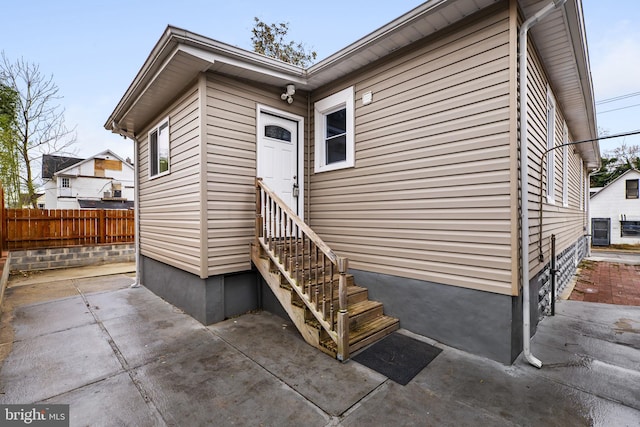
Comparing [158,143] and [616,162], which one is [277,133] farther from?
[616,162]

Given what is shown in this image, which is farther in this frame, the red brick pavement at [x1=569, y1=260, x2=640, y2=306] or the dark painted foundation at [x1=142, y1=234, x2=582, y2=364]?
the red brick pavement at [x1=569, y1=260, x2=640, y2=306]

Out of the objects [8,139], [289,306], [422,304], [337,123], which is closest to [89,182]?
[8,139]

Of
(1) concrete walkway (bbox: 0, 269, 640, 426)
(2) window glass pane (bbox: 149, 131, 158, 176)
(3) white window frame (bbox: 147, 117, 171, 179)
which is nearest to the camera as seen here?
(1) concrete walkway (bbox: 0, 269, 640, 426)

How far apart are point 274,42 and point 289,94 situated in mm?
7382

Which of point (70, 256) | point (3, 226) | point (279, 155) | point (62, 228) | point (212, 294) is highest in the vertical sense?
point (279, 155)

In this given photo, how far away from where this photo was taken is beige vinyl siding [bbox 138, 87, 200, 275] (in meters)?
3.89

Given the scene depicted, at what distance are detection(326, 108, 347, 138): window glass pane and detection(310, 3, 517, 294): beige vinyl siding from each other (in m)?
0.39

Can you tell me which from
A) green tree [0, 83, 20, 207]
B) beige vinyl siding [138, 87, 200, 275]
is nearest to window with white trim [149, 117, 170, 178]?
beige vinyl siding [138, 87, 200, 275]

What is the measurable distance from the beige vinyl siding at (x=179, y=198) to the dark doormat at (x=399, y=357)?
250 cm

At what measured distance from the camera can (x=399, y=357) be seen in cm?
284

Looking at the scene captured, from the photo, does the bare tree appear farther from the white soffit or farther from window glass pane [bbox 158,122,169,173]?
the white soffit

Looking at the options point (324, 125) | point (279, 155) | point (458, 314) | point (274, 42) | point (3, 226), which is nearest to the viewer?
point (458, 314)

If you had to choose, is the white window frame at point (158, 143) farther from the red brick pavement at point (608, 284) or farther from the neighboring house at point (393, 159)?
the red brick pavement at point (608, 284)

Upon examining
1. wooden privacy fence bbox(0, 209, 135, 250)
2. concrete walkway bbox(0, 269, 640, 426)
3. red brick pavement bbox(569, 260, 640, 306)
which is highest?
wooden privacy fence bbox(0, 209, 135, 250)
